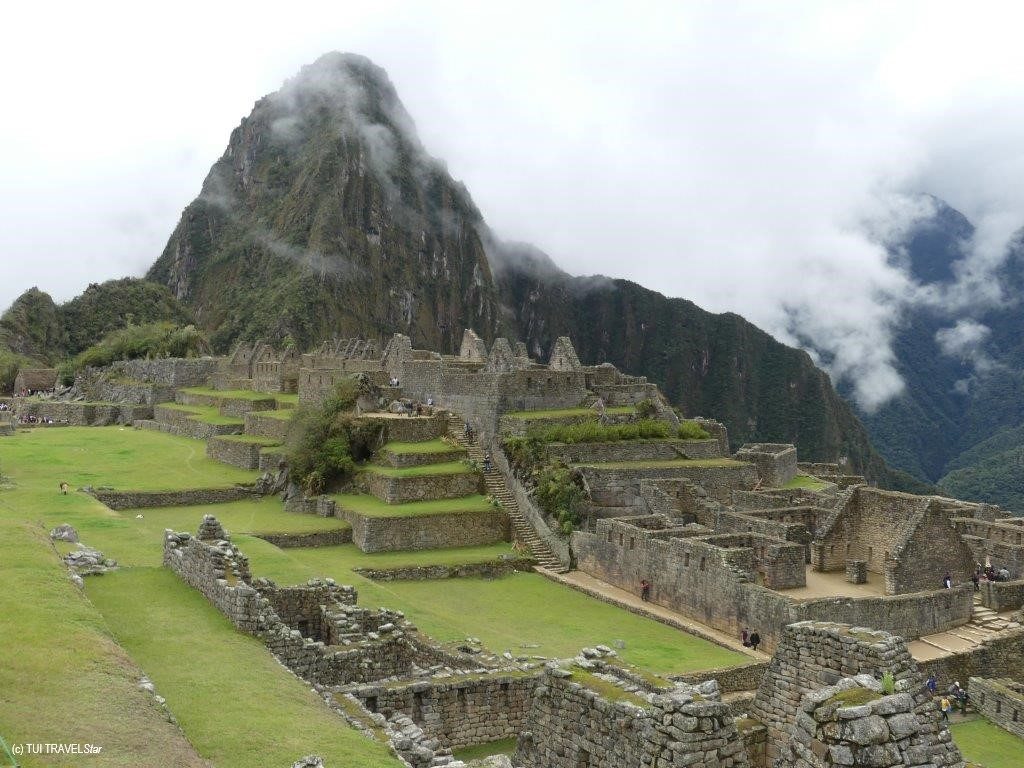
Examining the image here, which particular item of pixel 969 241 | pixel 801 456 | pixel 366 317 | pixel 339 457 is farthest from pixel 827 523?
pixel 366 317

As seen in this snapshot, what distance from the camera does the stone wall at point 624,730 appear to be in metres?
4.93

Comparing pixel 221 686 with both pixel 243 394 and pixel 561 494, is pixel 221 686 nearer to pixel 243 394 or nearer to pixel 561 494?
pixel 561 494

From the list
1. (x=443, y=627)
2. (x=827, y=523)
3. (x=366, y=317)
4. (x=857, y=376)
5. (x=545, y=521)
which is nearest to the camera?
(x=443, y=627)

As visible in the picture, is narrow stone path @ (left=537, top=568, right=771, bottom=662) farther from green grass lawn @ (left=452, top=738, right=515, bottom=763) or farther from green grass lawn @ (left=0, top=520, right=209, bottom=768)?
green grass lawn @ (left=0, top=520, right=209, bottom=768)

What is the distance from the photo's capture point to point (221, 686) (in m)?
7.38

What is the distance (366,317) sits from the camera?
171250mm

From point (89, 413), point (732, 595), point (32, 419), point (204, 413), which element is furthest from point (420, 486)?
point (32, 419)

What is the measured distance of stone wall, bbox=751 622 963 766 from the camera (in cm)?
423

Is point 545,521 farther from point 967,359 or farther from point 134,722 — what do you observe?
point 967,359

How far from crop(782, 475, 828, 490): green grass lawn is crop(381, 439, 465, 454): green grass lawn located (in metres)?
12.1

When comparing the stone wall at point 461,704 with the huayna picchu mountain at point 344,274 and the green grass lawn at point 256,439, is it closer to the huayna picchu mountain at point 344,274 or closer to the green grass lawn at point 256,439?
the green grass lawn at point 256,439

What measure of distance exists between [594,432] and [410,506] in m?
5.85

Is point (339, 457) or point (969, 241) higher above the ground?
point (969, 241)

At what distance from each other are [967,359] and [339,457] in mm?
94404
